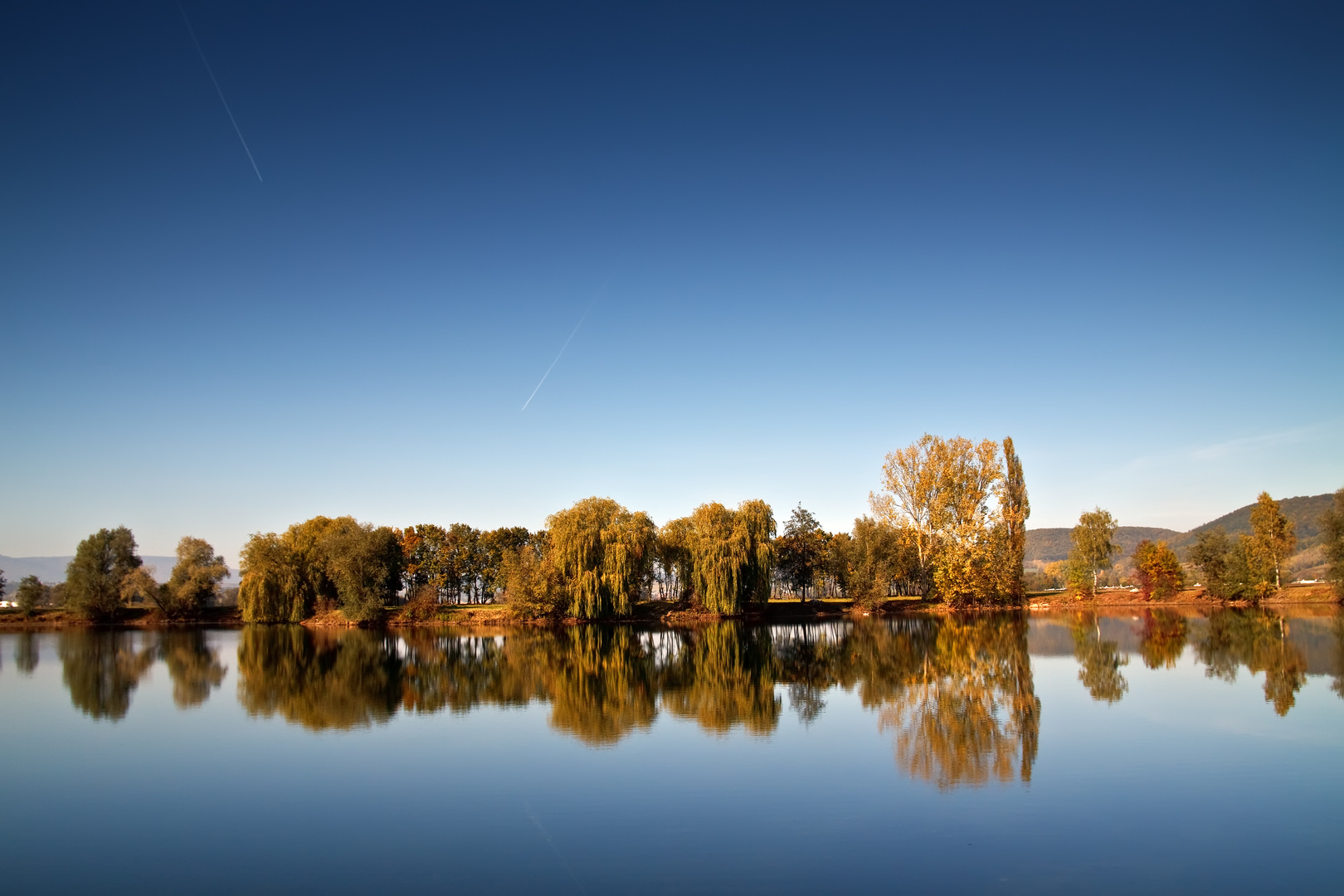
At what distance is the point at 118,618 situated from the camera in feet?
210

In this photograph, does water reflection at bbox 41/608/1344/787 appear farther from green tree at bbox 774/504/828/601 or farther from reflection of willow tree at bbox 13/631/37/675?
green tree at bbox 774/504/828/601

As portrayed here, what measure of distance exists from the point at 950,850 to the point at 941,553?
162 feet

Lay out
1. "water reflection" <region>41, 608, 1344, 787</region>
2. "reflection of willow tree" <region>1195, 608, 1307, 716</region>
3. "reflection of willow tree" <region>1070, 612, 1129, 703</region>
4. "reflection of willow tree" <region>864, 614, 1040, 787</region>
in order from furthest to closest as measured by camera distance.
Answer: "reflection of willow tree" <region>1070, 612, 1129, 703</region>, "reflection of willow tree" <region>1195, 608, 1307, 716</region>, "water reflection" <region>41, 608, 1344, 787</region>, "reflection of willow tree" <region>864, 614, 1040, 787</region>

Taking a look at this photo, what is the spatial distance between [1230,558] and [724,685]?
48.0m

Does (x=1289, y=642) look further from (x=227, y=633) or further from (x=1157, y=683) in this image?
(x=227, y=633)

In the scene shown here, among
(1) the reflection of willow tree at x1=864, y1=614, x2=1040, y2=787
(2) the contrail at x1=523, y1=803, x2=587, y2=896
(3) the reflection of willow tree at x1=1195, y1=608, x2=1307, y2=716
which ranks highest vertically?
(2) the contrail at x1=523, y1=803, x2=587, y2=896

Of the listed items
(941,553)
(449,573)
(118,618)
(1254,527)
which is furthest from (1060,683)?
(118,618)

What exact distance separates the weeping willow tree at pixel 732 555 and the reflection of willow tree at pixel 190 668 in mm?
28731

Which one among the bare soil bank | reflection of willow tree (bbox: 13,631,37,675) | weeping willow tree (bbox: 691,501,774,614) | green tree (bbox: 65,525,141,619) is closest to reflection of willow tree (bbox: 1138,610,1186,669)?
weeping willow tree (bbox: 691,501,774,614)

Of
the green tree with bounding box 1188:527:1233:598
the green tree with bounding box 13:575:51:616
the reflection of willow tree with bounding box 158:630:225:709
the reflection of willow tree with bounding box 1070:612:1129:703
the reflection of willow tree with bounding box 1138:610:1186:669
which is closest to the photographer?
the reflection of willow tree with bounding box 1070:612:1129:703

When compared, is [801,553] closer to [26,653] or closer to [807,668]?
[807,668]

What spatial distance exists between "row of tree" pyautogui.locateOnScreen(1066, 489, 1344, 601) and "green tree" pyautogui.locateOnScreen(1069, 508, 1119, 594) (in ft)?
0.20

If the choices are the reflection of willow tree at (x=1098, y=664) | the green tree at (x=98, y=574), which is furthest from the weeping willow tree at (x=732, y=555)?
the green tree at (x=98, y=574)

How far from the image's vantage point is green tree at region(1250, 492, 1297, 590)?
52.0 metres
